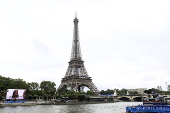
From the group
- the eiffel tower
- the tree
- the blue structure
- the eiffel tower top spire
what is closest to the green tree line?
the tree

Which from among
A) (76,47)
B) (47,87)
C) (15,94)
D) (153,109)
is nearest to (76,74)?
(47,87)

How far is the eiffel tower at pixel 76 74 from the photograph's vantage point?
105438 mm

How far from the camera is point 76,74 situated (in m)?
111

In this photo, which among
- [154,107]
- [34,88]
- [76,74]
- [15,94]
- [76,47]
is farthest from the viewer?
[76,47]

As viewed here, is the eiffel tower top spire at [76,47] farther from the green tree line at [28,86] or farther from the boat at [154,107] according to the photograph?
the boat at [154,107]

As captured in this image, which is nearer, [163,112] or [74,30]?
[163,112]

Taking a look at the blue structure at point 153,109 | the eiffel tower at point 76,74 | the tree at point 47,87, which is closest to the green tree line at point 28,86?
the tree at point 47,87

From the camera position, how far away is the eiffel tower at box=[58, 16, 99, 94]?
346ft

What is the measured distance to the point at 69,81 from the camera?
356 ft

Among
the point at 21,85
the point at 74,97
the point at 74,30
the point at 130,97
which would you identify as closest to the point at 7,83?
the point at 21,85

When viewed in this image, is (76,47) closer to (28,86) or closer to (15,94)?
(28,86)

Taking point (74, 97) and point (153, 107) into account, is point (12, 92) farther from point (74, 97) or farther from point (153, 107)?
point (153, 107)

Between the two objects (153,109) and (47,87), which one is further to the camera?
(47,87)

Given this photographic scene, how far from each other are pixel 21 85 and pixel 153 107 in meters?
79.7
